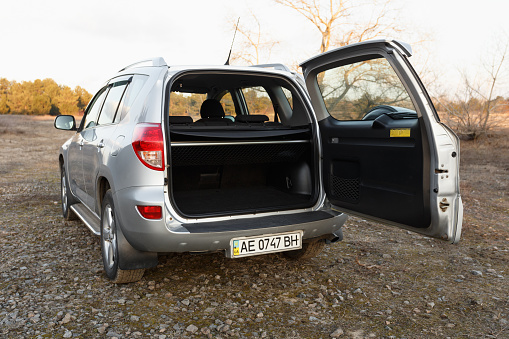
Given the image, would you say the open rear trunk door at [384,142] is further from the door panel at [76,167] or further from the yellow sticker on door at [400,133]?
the door panel at [76,167]

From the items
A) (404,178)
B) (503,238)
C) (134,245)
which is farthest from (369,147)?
(503,238)

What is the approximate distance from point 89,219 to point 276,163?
1954mm

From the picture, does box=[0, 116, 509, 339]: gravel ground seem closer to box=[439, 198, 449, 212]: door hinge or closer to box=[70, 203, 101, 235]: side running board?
box=[70, 203, 101, 235]: side running board

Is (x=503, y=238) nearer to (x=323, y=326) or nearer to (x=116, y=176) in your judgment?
(x=323, y=326)

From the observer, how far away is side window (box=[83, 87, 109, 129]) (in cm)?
462

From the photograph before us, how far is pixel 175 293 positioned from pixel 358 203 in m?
1.60

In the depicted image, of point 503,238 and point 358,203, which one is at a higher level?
point 358,203

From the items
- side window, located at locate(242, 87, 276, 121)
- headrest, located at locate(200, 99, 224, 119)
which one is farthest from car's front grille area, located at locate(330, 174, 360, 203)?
headrest, located at locate(200, 99, 224, 119)

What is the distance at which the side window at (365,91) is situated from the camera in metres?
3.06

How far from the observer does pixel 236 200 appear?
13.1ft

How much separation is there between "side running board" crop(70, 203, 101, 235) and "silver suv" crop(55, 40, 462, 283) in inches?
0.9

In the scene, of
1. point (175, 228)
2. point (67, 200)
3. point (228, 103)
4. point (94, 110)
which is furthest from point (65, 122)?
point (175, 228)

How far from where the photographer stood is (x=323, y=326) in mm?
2881

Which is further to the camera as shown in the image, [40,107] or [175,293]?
[40,107]
